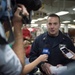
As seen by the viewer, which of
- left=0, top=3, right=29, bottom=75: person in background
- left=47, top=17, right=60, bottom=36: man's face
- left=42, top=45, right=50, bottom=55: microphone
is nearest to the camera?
left=0, top=3, right=29, bottom=75: person in background

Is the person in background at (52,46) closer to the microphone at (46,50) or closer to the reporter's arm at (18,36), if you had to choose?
the microphone at (46,50)

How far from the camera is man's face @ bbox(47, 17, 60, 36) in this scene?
2.68m

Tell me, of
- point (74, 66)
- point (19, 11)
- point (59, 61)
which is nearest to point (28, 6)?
point (19, 11)

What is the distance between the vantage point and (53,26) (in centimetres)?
270

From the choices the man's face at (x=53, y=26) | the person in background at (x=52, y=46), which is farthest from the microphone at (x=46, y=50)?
the man's face at (x=53, y=26)

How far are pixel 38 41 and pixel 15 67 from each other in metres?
1.72

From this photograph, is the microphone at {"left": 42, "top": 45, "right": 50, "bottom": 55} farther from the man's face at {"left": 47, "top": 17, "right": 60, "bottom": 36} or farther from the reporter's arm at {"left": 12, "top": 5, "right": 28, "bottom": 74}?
the reporter's arm at {"left": 12, "top": 5, "right": 28, "bottom": 74}

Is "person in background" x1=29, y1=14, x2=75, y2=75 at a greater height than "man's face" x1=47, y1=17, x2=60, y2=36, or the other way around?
"man's face" x1=47, y1=17, x2=60, y2=36

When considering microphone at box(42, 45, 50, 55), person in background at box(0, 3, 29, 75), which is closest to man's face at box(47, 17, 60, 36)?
microphone at box(42, 45, 50, 55)

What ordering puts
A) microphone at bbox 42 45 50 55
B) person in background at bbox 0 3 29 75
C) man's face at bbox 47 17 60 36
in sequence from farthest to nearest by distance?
man's face at bbox 47 17 60 36, microphone at bbox 42 45 50 55, person in background at bbox 0 3 29 75

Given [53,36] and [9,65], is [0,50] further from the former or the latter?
[53,36]

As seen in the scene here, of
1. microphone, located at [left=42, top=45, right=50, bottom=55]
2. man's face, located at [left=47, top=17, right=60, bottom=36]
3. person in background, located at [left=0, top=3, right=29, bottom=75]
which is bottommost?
microphone, located at [left=42, top=45, right=50, bottom=55]

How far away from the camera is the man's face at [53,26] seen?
106 inches

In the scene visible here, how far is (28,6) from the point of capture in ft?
3.46
